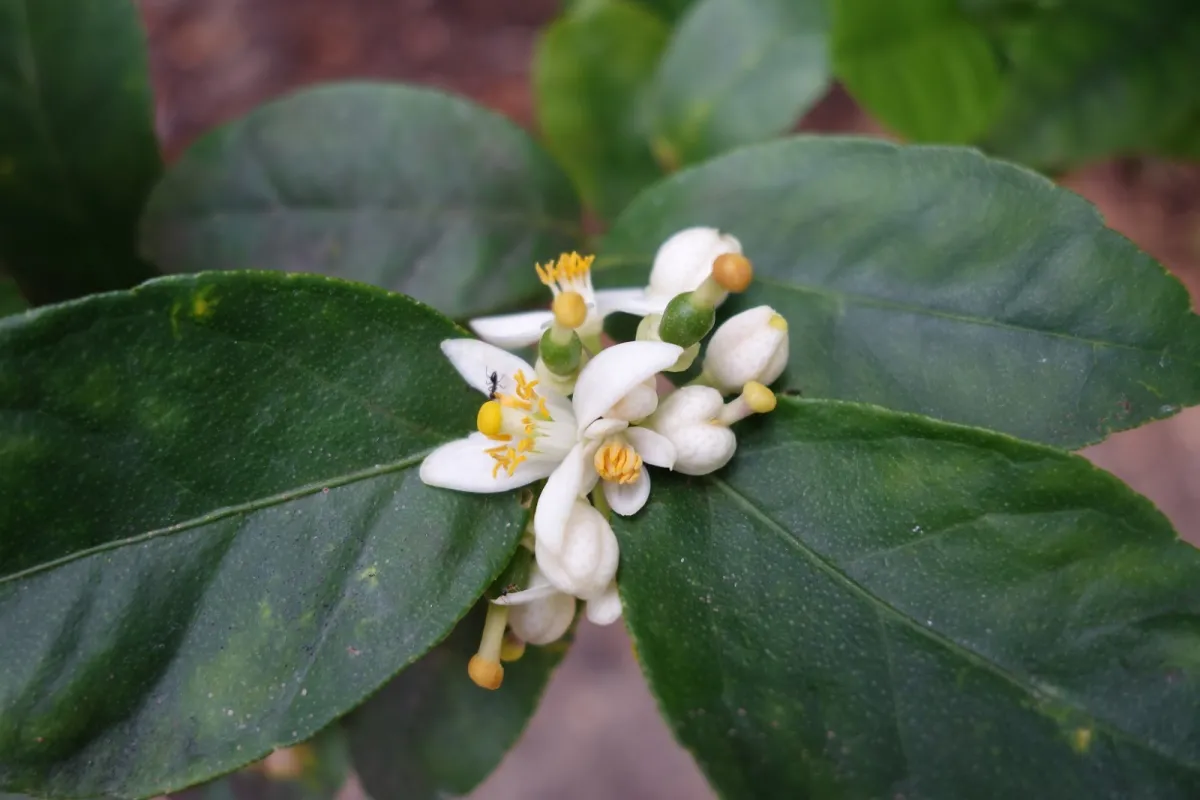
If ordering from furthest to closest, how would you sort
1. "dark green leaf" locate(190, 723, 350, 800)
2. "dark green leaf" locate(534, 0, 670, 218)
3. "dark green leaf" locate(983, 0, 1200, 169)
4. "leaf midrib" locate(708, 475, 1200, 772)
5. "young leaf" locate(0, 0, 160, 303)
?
1. "dark green leaf" locate(534, 0, 670, 218)
2. "dark green leaf" locate(983, 0, 1200, 169)
3. "dark green leaf" locate(190, 723, 350, 800)
4. "young leaf" locate(0, 0, 160, 303)
5. "leaf midrib" locate(708, 475, 1200, 772)

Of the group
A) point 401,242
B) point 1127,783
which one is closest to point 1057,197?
point 1127,783

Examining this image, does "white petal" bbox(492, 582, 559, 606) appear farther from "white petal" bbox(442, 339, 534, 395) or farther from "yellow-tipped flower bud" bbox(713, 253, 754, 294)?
"yellow-tipped flower bud" bbox(713, 253, 754, 294)

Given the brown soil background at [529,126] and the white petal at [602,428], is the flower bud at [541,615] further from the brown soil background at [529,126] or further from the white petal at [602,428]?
the brown soil background at [529,126]

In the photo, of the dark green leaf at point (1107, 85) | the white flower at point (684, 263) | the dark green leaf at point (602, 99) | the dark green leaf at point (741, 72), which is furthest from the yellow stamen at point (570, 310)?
the dark green leaf at point (1107, 85)

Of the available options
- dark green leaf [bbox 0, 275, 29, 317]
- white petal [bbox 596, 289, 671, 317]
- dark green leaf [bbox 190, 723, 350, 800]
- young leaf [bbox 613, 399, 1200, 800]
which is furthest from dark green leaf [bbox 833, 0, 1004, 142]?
dark green leaf [bbox 190, 723, 350, 800]

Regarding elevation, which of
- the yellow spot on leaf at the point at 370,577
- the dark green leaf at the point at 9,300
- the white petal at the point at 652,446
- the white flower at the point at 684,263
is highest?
the white flower at the point at 684,263

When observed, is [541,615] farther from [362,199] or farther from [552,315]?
[362,199]

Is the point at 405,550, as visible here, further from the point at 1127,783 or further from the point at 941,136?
the point at 941,136
